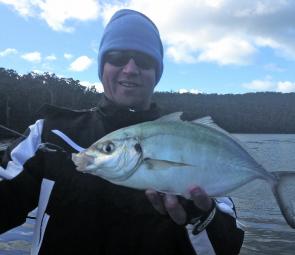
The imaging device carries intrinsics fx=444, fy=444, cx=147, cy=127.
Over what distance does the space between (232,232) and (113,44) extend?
210cm

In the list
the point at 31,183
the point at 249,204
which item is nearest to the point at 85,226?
the point at 31,183

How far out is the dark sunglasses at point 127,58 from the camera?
13.8ft

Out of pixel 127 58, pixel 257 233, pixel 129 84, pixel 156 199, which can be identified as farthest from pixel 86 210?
pixel 257 233

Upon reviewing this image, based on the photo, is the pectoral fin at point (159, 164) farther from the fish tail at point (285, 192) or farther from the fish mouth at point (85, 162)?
the fish tail at point (285, 192)

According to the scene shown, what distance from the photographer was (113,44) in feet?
14.3

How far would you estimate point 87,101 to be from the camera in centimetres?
10900

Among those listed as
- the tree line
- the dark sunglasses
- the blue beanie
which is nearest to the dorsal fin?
the dark sunglasses

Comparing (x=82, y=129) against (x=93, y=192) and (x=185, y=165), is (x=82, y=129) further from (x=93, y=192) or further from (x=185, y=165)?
(x=185, y=165)

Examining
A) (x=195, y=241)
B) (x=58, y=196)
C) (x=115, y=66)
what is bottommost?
(x=195, y=241)

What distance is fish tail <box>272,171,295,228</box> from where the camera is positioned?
3307mm

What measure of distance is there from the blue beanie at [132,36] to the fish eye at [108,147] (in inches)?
54.7

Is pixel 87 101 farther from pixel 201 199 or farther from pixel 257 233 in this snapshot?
pixel 201 199

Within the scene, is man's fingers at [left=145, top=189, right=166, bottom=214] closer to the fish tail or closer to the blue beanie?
the fish tail

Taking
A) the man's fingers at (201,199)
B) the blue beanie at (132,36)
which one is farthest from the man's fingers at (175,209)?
the blue beanie at (132,36)
